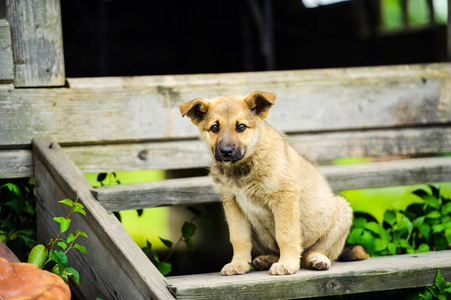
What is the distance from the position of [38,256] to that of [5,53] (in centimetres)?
164

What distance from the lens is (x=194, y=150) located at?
422 centimetres

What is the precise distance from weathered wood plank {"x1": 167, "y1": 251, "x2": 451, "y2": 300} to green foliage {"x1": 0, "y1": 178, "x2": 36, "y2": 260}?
1.34 metres

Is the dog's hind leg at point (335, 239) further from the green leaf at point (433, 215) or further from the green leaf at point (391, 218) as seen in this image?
the green leaf at point (433, 215)

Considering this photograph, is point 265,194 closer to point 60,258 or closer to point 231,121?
point 231,121

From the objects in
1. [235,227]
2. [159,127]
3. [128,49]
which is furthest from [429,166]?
[128,49]

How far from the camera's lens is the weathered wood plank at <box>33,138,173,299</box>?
8.41 ft

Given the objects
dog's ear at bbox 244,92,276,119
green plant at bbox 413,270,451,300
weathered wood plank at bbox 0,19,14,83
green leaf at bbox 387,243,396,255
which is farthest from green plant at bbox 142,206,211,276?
green plant at bbox 413,270,451,300

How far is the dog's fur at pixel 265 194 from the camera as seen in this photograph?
115 inches

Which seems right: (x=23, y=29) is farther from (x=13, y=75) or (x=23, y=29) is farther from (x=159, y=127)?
(x=159, y=127)

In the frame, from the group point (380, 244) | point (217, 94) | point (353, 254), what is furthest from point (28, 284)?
point (380, 244)

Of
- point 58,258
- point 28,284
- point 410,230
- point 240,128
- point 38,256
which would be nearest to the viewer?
point 28,284

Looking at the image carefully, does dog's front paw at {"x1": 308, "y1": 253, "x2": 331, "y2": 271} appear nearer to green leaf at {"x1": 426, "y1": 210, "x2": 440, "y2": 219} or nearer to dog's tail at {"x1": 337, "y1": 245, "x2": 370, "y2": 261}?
dog's tail at {"x1": 337, "y1": 245, "x2": 370, "y2": 261}

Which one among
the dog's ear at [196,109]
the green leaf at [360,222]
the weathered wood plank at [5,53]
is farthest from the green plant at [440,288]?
the weathered wood plank at [5,53]

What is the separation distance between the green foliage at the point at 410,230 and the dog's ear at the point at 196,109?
158 cm
